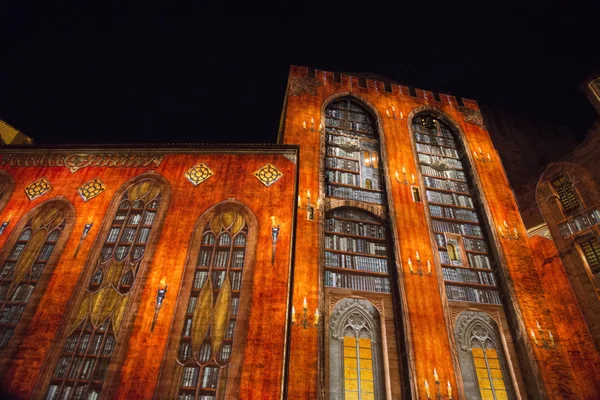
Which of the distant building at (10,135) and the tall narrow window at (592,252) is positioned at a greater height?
the distant building at (10,135)

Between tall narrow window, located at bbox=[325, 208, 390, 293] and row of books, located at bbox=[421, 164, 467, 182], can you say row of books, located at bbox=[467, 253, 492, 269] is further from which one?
row of books, located at bbox=[421, 164, 467, 182]

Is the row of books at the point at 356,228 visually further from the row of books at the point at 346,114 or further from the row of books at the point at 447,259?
the row of books at the point at 346,114

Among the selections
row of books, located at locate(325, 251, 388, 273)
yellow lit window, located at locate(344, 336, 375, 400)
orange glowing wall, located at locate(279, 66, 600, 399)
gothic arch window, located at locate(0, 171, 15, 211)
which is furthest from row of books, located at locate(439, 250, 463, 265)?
gothic arch window, located at locate(0, 171, 15, 211)

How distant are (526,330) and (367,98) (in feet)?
43.8

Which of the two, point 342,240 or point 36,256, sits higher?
point 342,240

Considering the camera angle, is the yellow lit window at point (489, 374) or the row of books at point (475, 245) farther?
the row of books at point (475, 245)

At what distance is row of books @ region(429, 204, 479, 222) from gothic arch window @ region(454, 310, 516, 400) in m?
4.48

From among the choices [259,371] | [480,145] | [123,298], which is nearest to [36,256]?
[123,298]

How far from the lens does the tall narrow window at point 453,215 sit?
1412cm

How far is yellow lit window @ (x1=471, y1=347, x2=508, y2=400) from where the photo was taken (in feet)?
38.8

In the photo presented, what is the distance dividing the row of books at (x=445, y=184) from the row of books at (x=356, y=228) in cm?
402

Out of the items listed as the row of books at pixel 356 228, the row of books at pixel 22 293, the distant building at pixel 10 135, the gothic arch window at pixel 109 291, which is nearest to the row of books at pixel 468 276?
the row of books at pixel 356 228

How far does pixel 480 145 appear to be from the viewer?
19.2 meters

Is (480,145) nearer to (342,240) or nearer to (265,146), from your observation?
(342,240)
